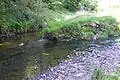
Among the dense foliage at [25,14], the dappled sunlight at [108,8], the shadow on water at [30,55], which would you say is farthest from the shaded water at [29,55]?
the dappled sunlight at [108,8]

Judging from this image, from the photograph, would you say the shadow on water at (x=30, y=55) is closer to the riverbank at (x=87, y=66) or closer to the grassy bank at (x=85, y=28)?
the riverbank at (x=87, y=66)

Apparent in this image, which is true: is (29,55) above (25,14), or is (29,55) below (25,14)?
below

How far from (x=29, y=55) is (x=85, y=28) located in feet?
19.6

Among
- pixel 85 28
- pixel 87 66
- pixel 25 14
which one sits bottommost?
pixel 87 66

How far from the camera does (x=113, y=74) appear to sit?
1215 centimetres

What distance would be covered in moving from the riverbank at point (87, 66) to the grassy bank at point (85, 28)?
3205 millimetres

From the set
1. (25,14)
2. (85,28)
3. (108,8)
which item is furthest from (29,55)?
(108,8)

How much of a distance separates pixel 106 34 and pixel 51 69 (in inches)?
338

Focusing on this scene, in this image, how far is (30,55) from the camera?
16984 mm

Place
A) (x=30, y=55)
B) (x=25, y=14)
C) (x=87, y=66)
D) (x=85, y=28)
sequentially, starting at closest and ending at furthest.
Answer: (x=87, y=66) < (x=30, y=55) < (x=85, y=28) < (x=25, y=14)

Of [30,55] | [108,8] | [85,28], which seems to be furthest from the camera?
[108,8]

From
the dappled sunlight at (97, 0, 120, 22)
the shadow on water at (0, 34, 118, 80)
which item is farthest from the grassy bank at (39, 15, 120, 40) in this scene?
the dappled sunlight at (97, 0, 120, 22)

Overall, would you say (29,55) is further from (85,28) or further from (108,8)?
(108,8)

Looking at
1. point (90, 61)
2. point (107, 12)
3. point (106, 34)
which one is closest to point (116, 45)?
point (106, 34)
